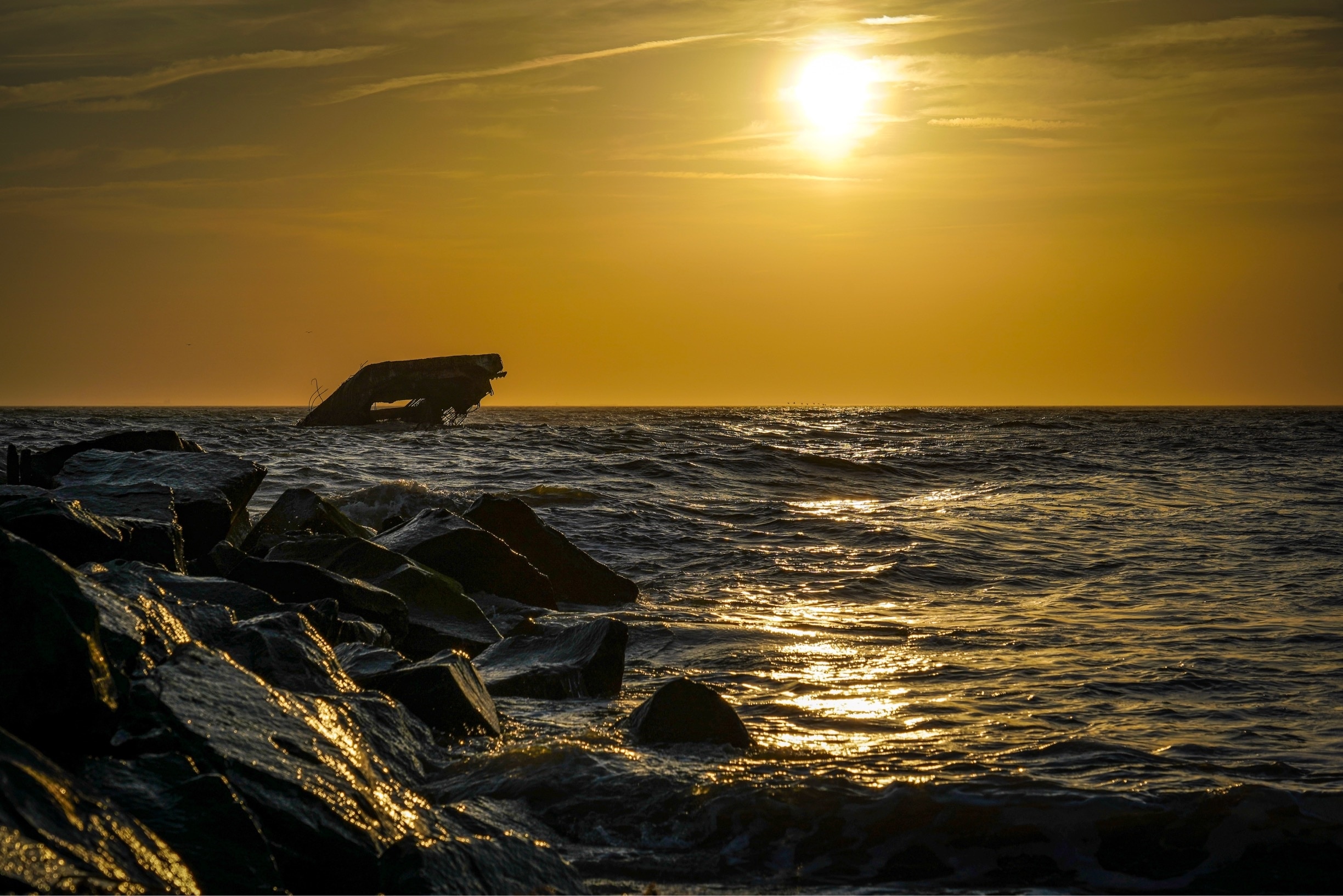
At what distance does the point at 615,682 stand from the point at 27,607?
3.69 meters

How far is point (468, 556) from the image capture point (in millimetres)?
8531

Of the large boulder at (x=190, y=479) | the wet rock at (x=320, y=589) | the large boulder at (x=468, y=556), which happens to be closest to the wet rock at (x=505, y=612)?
the large boulder at (x=468, y=556)

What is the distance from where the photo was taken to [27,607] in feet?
9.56

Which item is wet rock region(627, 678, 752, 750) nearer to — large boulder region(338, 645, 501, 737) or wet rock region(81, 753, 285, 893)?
large boulder region(338, 645, 501, 737)

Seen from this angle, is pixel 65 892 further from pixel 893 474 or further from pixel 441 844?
pixel 893 474

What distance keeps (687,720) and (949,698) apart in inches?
76.5

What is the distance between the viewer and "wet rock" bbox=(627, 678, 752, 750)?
16.4 feet

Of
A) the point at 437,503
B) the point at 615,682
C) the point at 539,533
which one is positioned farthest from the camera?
A: the point at 437,503

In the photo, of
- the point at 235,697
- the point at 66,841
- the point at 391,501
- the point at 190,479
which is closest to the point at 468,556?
the point at 190,479

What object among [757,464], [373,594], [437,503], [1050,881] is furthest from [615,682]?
[757,464]

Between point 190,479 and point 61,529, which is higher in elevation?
point 190,479

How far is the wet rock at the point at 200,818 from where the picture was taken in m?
2.69

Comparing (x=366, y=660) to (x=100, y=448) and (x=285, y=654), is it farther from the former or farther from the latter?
(x=100, y=448)

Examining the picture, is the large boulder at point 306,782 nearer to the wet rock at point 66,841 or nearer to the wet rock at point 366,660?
the wet rock at point 66,841
